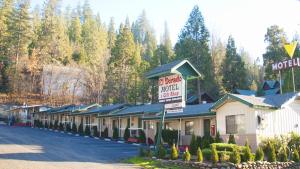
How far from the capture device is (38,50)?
73.5 meters

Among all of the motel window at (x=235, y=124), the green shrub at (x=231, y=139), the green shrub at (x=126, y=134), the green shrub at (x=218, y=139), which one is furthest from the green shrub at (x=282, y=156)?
the green shrub at (x=126, y=134)

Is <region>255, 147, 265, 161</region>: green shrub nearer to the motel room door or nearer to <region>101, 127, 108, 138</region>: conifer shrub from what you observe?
the motel room door

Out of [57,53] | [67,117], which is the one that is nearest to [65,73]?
[57,53]

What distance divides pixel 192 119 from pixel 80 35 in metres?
70.9

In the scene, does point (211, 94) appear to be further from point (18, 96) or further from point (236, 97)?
point (18, 96)

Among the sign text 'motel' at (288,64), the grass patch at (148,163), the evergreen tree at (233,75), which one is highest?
the evergreen tree at (233,75)

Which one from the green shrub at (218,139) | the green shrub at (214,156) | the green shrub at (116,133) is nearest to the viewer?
the green shrub at (214,156)

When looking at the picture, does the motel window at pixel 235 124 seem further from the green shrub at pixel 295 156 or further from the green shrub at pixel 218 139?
the green shrub at pixel 295 156

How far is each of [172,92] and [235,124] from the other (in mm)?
5396

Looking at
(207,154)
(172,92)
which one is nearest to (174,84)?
(172,92)

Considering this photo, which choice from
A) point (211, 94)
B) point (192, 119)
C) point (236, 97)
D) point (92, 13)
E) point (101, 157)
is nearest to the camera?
point (101, 157)

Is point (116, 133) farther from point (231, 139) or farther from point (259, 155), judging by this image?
point (259, 155)

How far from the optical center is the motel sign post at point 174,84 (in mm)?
19670

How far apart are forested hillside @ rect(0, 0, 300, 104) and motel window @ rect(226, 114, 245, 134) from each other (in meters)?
31.0
